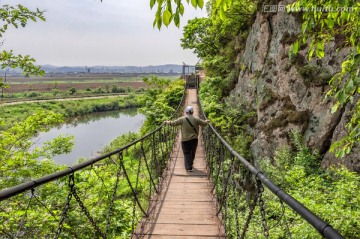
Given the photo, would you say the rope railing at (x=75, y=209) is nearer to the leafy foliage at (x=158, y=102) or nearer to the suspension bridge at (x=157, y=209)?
the suspension bridge at (x=157, y=209)

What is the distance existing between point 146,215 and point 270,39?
9474 millimetres

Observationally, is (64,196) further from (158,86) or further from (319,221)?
(158,86)

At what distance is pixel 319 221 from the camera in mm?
1166

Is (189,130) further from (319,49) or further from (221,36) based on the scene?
(221,36)

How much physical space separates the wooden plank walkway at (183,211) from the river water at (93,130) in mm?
23813

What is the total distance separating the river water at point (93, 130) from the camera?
114 feet

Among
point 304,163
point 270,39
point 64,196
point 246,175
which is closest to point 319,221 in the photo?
point 64,196

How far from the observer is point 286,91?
953 centimetres

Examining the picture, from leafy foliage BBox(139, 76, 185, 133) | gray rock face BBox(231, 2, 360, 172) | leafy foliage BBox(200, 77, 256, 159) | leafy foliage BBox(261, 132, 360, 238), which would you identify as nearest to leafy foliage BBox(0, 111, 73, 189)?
leafy foliage BBox(261, 132, 360, 238)

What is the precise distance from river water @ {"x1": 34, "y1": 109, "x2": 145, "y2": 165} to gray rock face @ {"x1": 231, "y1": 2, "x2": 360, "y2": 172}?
65.4ft

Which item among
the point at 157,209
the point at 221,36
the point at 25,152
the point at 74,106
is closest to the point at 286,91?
the point at 157,209

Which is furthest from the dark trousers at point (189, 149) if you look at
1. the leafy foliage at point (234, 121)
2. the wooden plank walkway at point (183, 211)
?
the leafy foliage at point (234, 121)

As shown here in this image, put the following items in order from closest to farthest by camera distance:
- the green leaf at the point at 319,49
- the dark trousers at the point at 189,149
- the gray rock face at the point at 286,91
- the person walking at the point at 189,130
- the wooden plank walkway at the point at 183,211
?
the green leaf at the point at 319,49
the wooden plank walkway at the point at 183,211
the person walking at the point at 189,130
the dark trousers at the point at 189,149
the gray rock face at the point at 286,91

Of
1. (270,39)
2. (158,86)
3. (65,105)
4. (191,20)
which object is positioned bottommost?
(65,105)
